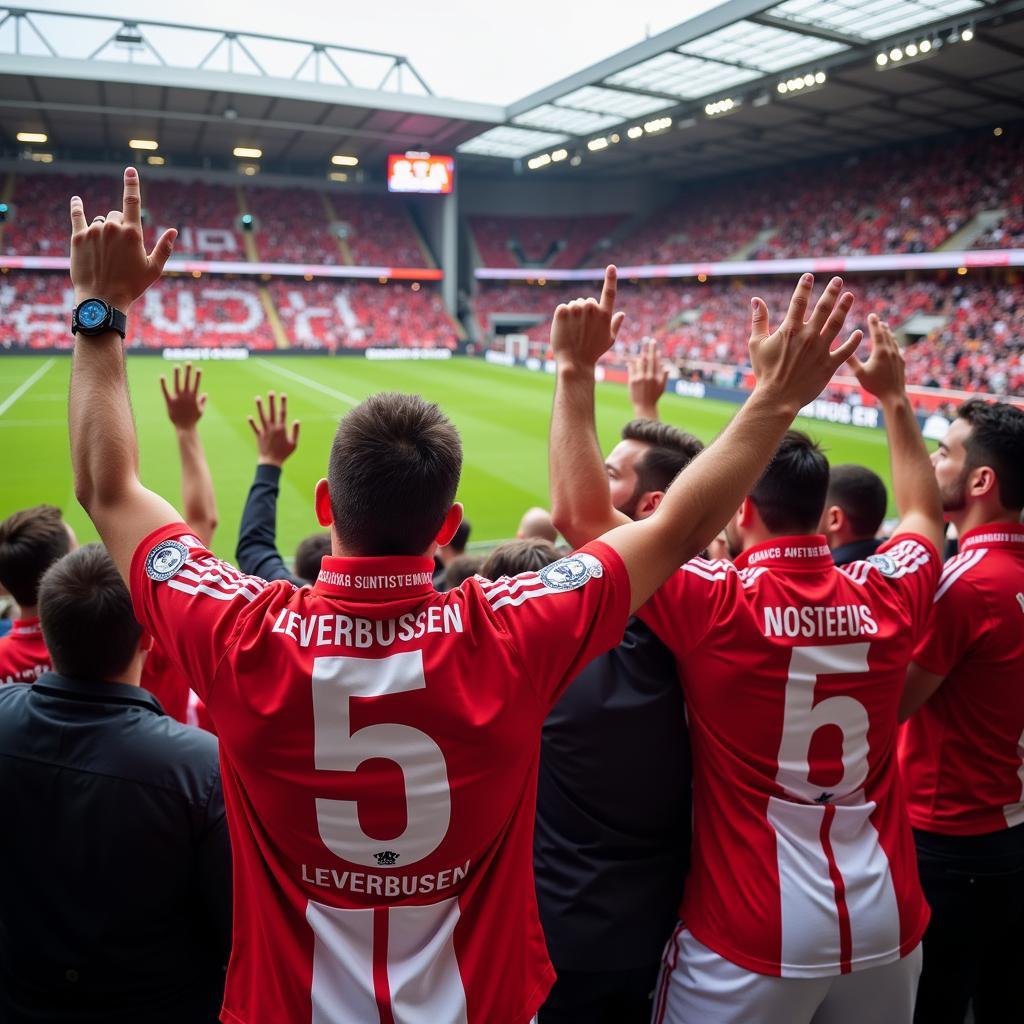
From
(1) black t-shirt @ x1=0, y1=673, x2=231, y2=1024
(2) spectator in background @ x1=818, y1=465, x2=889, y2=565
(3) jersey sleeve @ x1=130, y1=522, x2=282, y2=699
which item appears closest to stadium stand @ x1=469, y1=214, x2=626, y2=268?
(2) spectator in background @ x1=818, y1=465, x2=889, y2=565

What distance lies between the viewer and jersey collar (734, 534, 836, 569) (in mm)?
2414

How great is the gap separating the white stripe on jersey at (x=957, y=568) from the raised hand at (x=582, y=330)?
1411 mm

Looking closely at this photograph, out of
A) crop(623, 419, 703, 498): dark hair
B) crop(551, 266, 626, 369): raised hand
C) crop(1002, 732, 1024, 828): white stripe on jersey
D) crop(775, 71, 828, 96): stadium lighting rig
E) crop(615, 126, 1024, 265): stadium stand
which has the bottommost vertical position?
crop(1002, 732, 1024, 828): white stripe on jersey

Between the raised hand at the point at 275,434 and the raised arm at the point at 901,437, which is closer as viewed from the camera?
the raised arm at the point at 901,437

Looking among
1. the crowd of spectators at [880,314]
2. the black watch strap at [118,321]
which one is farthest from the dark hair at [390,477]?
the crowd of spectators at [880,314]

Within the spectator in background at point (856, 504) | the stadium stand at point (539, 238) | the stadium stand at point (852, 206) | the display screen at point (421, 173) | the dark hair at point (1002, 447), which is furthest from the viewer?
the stadium stand at point (539, 238)

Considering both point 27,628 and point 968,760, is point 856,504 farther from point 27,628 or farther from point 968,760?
point 27,628

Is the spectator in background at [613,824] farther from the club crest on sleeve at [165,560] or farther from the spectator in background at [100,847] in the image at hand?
the club crest on sleeve at [165,560]

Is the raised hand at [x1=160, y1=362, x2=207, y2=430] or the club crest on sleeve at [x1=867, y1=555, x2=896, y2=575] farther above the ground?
the raised hand at [x1=160, y1=362, x2=207, y2=430]

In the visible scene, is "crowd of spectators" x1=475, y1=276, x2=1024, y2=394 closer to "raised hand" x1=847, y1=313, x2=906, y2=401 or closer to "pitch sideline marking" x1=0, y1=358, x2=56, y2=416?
"pitch sideline marking" x1=0, y1=358, x2=56, y2=416

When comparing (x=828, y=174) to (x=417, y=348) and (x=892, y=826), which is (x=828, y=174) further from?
(x=892, y=826)

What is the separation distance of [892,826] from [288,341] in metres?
45.4

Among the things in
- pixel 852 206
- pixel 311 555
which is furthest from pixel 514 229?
pixel 311 555

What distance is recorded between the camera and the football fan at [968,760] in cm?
271
